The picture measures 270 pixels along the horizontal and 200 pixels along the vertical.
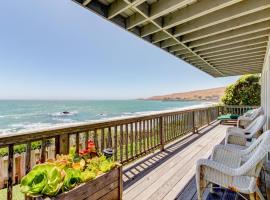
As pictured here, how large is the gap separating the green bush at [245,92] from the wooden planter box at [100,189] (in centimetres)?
1146

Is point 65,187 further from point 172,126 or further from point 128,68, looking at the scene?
point 128,68

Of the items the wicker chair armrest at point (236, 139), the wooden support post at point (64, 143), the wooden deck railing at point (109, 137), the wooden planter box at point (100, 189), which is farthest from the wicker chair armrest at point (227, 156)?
the wooden support post at point (64, 143)

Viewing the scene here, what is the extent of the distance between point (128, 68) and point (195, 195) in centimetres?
4633

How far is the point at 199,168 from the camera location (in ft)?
6.09

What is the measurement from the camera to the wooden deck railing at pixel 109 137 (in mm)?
1757

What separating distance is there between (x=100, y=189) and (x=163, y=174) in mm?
1794

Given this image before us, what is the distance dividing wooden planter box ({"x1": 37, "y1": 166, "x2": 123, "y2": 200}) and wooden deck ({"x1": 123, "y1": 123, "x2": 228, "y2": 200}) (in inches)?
31.5

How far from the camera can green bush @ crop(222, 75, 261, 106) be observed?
35.5 ft

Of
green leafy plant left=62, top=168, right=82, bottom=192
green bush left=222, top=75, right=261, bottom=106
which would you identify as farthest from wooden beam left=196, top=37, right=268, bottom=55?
green bush left=222, top=75, right=261, bottom=106

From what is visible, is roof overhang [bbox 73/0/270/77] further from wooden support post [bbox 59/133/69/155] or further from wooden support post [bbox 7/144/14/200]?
wooden support post [bbox 7/144/14/200]

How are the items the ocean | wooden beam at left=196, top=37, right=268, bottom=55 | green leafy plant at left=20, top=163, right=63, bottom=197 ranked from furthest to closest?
the ocean < wooden beam at left=196, top=37, right=268, bottom=55 < green leafy plant at left=20, top=163, right=63, bottom=197

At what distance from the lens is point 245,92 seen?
11039mm

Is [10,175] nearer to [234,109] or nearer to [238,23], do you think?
[238,23]

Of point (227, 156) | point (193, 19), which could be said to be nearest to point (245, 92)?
point (193, 19)
